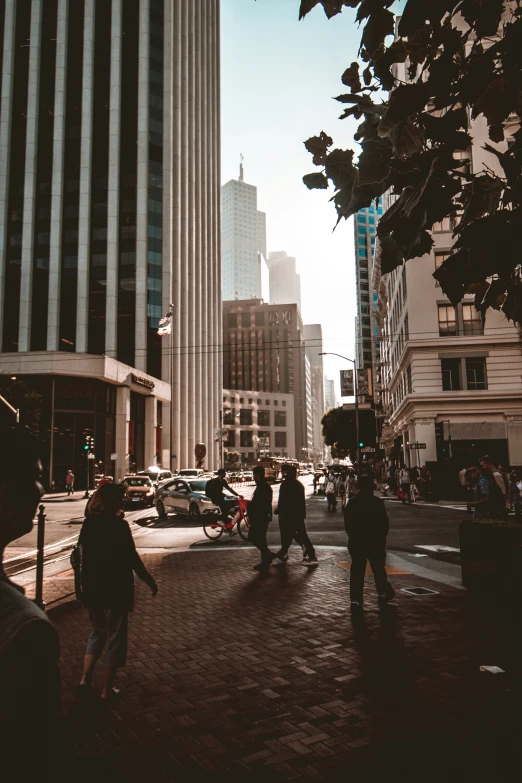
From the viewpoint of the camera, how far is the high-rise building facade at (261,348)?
167 meters

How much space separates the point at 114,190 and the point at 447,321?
39.6 m

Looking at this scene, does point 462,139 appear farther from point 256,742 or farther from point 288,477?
point 288,477

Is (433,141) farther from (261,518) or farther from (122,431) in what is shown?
(122,431)

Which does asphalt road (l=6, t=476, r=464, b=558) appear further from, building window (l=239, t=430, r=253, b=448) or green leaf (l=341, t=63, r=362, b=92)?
building window (l=239, t=430, r=253, b=448)

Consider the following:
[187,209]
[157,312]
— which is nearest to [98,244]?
[157,312]

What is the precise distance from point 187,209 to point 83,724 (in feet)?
226

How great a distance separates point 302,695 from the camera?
4.79m

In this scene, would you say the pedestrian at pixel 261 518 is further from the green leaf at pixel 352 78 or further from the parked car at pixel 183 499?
the parked car at pixel 183 499

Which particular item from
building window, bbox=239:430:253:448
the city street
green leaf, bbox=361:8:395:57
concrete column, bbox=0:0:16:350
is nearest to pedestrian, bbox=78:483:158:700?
green leaf, bbox=361:8:395:57

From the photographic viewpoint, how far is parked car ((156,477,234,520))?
20.7 metres

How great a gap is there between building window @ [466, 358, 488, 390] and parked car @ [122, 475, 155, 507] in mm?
20588

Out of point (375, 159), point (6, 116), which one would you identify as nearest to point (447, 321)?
point (375, 159)

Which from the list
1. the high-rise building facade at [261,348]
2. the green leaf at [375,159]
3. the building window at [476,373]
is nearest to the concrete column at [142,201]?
the building window at [476,373]

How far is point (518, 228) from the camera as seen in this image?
3225 millimetres
